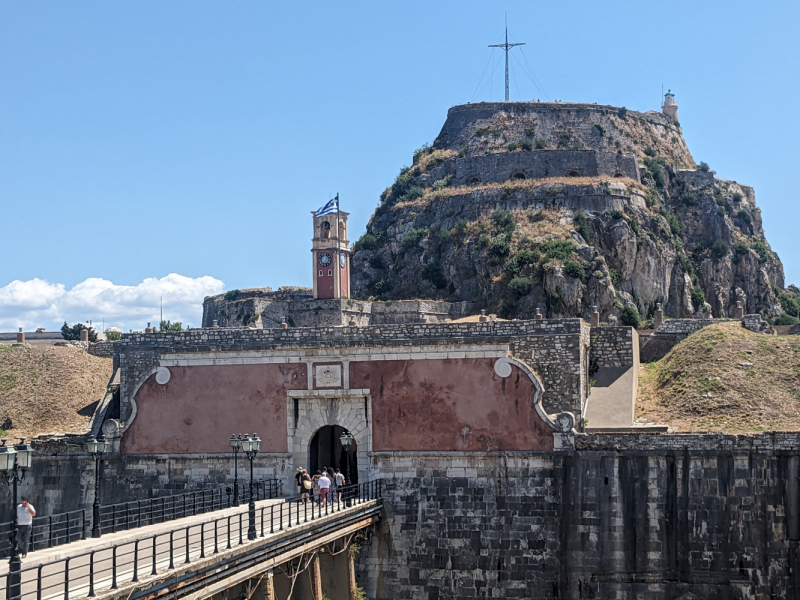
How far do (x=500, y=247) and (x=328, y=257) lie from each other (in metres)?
12.0

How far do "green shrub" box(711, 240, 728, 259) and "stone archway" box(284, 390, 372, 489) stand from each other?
52576 mm

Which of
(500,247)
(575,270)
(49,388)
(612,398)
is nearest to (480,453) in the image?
(612,398)

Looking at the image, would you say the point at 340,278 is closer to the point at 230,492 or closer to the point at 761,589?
the point at 230,492

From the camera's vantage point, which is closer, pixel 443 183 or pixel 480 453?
pixel 480 453

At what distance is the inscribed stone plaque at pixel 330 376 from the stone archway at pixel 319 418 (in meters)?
0.25

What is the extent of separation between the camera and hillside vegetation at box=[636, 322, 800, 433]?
32719mm

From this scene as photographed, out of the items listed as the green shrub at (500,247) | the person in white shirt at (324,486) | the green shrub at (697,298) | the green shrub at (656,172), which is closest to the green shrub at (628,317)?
the green shrub at (500,247)

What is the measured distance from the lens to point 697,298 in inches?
3007

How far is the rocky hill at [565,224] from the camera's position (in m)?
69.0

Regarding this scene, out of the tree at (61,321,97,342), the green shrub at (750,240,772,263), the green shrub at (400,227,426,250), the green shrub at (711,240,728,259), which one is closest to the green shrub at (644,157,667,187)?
the green shrub at (711,240,728,259)

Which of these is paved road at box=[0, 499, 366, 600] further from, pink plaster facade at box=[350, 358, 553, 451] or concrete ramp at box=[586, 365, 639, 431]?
concrete ramp at box=[586, 365, 639, 431]

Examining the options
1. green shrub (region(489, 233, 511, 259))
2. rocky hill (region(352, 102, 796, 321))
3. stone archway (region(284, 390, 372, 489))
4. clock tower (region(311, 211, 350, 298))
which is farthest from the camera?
clock tower (region(311, 211, 350, 298))

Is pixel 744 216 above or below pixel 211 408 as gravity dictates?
above

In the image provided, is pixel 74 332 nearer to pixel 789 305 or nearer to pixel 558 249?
pixel 558 249
